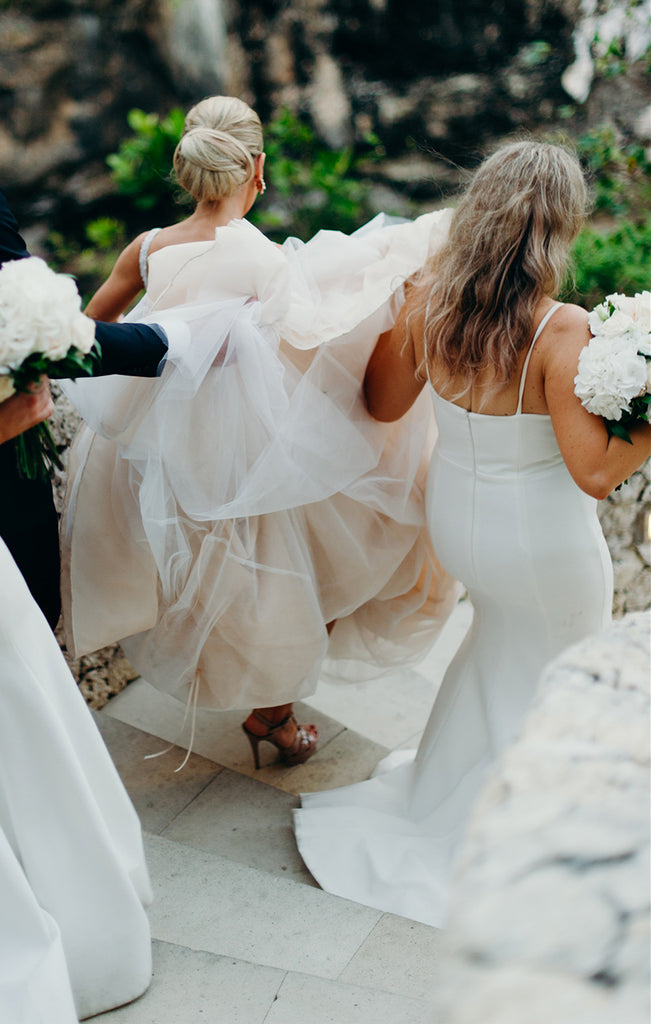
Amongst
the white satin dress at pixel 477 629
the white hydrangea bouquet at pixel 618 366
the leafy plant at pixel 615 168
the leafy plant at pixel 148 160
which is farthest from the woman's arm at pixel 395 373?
the leafy plant at pixel 148 160

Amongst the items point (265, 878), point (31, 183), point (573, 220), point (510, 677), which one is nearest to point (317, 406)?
point (573, 220)

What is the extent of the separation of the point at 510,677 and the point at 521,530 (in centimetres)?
51

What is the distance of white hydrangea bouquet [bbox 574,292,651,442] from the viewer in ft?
6.80

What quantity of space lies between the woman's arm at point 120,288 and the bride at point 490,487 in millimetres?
813

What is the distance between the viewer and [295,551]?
8.66 ft

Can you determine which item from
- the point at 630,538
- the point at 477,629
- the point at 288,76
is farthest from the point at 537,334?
the point at 288,76

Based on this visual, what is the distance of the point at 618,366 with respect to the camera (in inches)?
81.0

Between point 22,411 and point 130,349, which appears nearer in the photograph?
point 22,411

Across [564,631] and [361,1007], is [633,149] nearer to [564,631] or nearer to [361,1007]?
[564,631]

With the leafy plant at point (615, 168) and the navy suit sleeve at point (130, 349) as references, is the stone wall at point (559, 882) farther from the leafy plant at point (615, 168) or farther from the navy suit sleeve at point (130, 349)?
the leafy plant at point (615, 168)

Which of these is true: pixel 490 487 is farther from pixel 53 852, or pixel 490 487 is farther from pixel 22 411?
pixel 53 852

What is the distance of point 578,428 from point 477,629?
34.3 inches

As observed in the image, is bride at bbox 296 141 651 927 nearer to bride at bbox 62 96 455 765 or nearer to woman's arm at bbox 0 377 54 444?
bride at bbox 62 96 455 765

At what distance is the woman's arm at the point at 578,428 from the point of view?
7.16 ft
